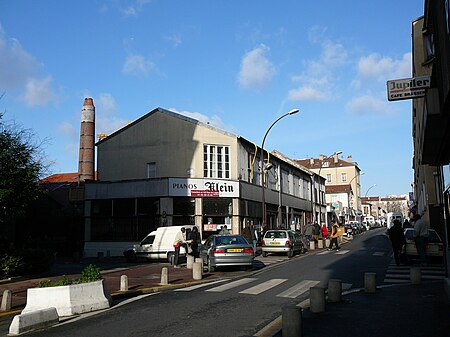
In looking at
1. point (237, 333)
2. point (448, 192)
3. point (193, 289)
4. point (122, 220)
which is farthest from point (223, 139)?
point (237, 333)

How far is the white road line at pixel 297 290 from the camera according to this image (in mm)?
11500

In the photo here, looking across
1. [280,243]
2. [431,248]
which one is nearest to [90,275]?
[431,248]

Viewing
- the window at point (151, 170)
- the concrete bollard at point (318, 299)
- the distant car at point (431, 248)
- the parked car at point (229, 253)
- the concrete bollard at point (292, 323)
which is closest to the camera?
the concrete bollard at point (292, 323)

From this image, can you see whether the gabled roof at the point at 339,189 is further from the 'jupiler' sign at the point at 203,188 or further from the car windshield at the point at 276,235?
the car windshield at the point at 276,235

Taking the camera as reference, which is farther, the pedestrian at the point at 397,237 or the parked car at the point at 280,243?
the parked car at the point at 280,243

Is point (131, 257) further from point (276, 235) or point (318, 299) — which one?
point (318, 299)

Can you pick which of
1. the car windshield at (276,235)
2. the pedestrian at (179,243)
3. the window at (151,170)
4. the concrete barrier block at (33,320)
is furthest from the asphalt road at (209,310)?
the window at (151,170)

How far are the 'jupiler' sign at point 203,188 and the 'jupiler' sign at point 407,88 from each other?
21.1 metres

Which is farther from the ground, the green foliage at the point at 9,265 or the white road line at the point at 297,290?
the green foliage at the point at 9,265

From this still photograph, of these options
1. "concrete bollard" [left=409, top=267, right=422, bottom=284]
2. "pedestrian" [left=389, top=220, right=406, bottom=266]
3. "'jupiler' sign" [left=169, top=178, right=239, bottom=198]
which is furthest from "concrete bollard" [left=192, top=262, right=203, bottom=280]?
"'jupiler' sign" [left=169, top=178, right=239, bottom=198]

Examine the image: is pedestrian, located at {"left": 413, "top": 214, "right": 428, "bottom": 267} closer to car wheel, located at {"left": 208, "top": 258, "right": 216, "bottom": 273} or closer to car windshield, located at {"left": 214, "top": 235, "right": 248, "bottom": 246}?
car windshield, located at {"left": 214, "top": 235, "right": 248, "bottom": 246}

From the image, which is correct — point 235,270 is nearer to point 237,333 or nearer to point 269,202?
point 237,333

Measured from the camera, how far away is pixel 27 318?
8.20m

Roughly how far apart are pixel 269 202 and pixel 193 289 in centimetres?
2534
